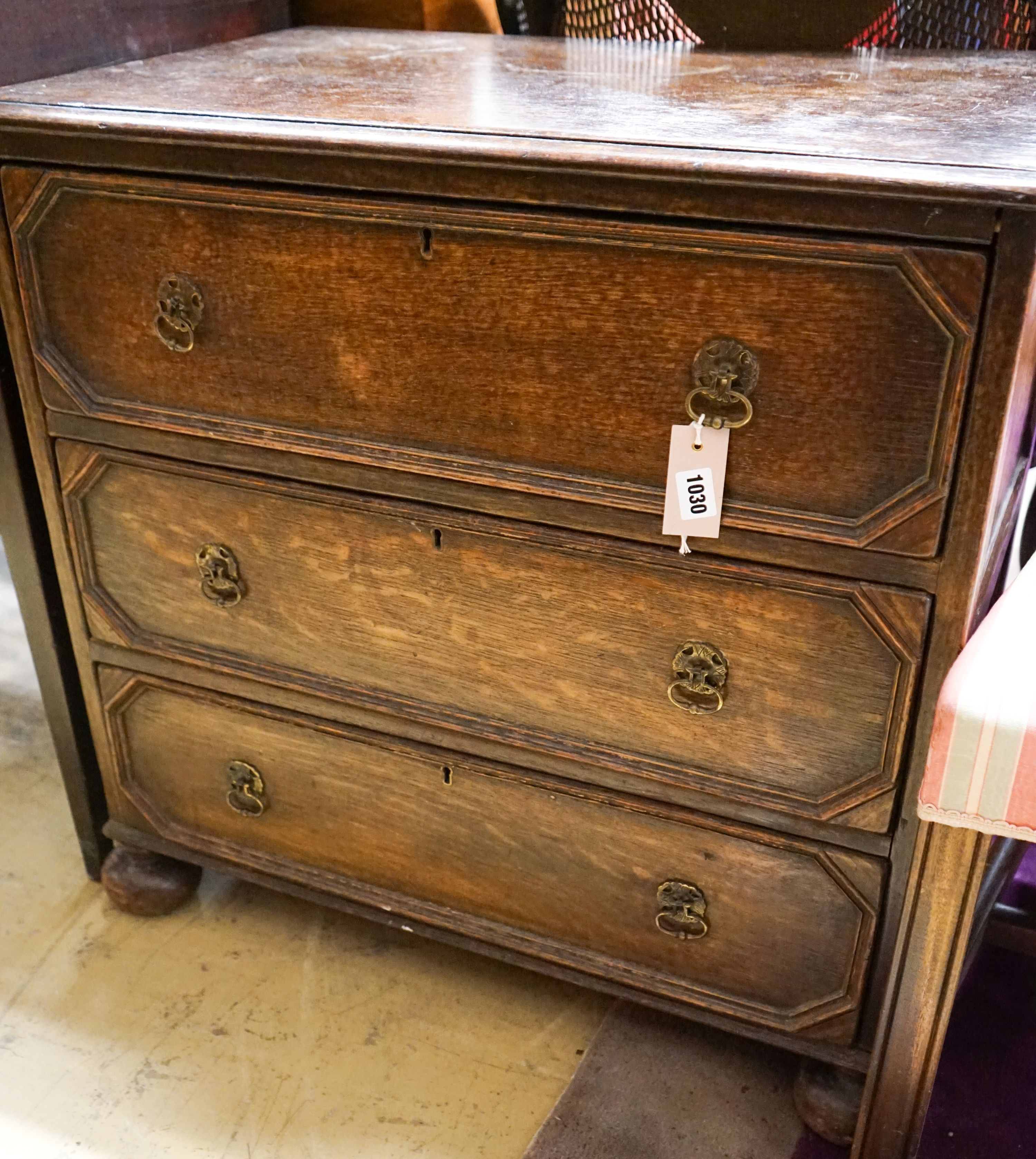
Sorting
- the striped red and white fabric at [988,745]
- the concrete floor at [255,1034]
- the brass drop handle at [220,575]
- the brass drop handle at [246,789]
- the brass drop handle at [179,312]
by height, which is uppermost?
the brass drop handle at [179,312]

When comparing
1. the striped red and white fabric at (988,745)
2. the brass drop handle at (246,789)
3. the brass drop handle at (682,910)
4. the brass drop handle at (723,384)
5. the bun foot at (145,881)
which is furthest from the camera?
the bun foot at (145,881)

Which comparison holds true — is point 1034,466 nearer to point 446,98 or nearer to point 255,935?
point 446,98

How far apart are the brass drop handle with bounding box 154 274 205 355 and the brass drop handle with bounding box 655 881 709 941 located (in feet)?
2.34

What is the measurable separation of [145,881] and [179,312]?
2.50ft

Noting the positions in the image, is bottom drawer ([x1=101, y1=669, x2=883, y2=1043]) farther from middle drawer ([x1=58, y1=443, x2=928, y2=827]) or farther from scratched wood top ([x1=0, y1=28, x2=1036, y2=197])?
scratched wood top ([x1=0, y1=28, x2=1036, y2=197])

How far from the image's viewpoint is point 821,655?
99 centimetres

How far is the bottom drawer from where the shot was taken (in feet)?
3.68

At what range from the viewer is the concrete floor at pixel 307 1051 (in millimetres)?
1231

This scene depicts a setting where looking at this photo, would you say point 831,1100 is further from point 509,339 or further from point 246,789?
point 509,339

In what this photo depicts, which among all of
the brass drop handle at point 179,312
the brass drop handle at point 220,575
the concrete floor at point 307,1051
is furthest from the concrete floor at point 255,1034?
the brass drop handle at point 179,312

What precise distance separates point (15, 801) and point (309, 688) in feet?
2.41

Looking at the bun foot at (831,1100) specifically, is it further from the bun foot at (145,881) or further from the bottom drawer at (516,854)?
the bun foot at (145,881)

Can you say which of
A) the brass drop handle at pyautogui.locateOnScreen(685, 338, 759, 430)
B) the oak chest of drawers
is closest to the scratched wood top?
the oak chest of drawers

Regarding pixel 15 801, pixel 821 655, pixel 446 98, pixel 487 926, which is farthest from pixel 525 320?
pixel 15 801
